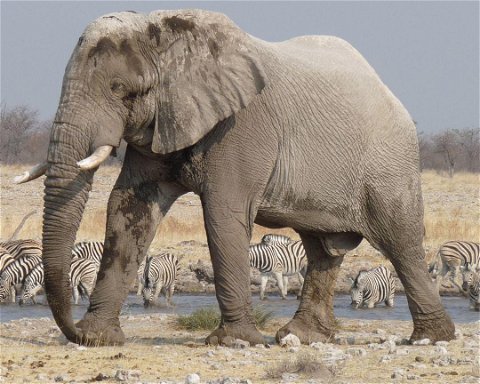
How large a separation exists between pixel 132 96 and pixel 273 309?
6802 mm

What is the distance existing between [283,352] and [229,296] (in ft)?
1.86

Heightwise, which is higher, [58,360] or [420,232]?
A: [420,232]

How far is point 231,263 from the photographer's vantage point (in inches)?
350

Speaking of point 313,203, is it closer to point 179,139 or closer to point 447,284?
point 179,139

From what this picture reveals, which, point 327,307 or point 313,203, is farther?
point 327,307

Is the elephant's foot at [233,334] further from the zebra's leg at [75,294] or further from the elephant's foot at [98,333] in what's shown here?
the zebra's leg at [75,294]

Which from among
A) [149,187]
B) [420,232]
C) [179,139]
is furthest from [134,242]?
[420,232]

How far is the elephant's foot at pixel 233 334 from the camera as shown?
8969 millimetres

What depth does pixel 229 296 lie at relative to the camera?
895 centimetres

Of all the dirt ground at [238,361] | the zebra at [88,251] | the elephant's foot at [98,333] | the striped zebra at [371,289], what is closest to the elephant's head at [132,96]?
the elephant's foot at [98,333]

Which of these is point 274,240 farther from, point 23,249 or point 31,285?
point 31,285

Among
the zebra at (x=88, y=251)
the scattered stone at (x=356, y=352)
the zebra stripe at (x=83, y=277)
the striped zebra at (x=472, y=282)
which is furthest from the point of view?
the zebra at (x=88, y=251)

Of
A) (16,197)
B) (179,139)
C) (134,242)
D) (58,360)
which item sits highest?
(16,197)

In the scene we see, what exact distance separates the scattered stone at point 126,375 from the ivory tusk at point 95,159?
154cm
